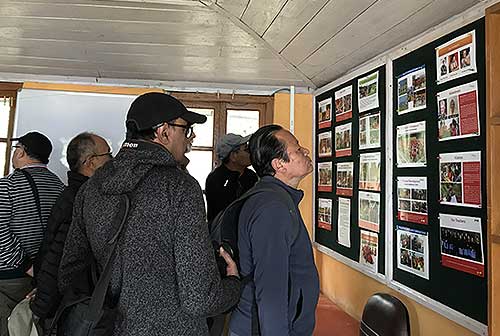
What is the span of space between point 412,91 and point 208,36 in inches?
42.2

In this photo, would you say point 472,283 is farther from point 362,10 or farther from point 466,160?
point 362,10

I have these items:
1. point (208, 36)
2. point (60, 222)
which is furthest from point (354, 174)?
point (60, 222)

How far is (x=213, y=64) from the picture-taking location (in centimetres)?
269

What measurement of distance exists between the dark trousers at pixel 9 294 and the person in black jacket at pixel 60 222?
37 centimetres

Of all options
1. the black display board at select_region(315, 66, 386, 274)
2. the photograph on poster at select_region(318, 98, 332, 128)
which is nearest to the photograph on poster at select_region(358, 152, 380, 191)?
the black display board at select_region(315, 66, 386, 274)

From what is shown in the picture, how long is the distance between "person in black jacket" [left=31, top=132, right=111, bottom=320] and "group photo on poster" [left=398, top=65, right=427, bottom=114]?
126cm

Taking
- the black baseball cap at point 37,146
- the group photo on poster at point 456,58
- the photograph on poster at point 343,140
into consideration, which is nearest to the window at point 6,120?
the black baseball cap at point 37,146

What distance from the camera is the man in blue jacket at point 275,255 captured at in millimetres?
1220

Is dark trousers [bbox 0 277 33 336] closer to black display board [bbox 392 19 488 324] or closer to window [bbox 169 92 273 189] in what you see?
window [bbox 169 92 273 189]

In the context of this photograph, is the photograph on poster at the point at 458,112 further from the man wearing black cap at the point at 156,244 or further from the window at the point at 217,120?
the window at the point at 217,120

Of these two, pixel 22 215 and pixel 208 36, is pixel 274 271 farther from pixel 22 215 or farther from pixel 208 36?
pixel 208 36

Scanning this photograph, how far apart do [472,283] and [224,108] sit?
83.1 inches

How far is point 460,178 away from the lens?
1486mm

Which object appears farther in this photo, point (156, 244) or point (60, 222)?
point (60, 222)
